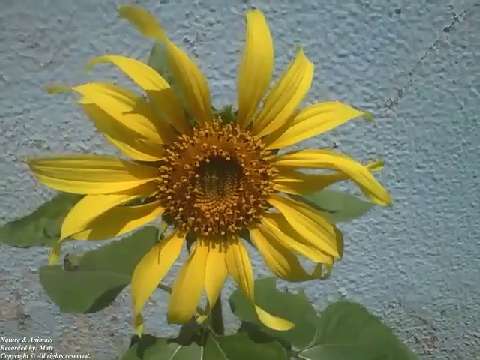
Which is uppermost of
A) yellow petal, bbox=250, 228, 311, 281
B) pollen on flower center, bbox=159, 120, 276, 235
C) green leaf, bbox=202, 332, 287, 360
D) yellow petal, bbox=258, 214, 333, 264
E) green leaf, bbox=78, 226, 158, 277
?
pollen on flower center, bbox=159, 120, 276, 235

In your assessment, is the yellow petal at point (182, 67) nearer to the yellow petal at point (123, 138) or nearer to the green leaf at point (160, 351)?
the yellow petal at point (123, 138)

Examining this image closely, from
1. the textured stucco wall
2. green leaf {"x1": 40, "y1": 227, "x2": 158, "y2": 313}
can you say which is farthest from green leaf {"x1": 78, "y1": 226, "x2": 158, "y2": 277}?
the textured stucco wall

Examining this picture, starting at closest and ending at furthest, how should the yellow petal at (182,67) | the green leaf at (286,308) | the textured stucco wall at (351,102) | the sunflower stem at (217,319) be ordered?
the yellow petal at (182,67)
the sunflower stem at (217,319)
the green leaf at (286,308)
the textured stucco wall at (351,102)

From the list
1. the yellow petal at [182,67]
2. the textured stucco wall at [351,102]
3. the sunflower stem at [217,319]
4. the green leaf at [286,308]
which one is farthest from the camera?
the textured stucco wall at [351,102]

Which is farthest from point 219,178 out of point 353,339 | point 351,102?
point 351,102

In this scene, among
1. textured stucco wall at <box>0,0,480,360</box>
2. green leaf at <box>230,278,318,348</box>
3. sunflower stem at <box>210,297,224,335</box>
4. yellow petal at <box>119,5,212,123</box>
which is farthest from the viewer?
textured stucco wall at <box>0,0,480,360</box>

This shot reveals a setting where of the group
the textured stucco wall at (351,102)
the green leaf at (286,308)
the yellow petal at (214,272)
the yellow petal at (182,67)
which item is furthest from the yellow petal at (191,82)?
the textured stucco wall at (351,102)

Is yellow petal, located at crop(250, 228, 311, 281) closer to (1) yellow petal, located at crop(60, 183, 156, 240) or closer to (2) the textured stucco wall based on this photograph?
(1) yellow petal, located at crop(60, 183, 156, 240)
